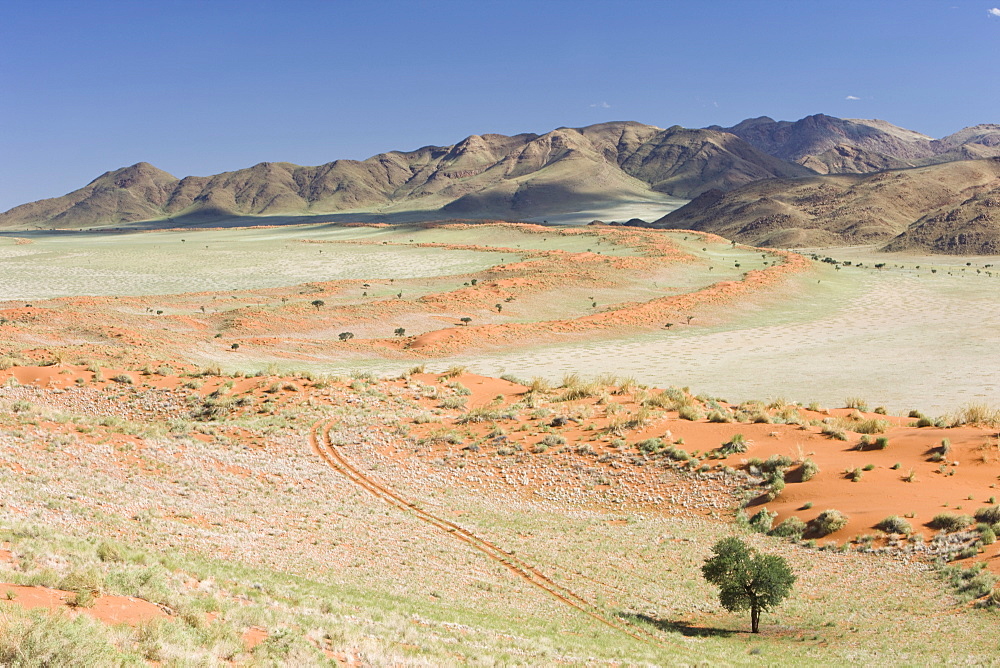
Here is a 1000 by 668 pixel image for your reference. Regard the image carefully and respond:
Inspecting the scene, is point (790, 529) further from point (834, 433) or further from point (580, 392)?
point (580, 392)

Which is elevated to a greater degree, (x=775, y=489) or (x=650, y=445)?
(x=650, y=445)

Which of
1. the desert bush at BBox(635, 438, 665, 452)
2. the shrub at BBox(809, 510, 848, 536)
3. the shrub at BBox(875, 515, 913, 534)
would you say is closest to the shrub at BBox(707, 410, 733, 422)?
the desert bush at BBox(635, 438, 665, 452)

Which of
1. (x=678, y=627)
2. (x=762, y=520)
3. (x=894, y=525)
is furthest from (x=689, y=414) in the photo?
(x=678, y=627)

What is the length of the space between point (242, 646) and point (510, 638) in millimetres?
3842

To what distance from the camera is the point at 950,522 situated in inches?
560

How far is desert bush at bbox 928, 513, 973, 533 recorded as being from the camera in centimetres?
1407

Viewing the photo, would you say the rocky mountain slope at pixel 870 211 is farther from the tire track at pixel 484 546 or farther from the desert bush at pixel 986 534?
the tire track at pixel 484 546

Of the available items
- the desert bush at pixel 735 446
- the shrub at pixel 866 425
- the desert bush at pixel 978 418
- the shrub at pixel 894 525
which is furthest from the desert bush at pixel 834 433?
the shrub at pixel 894 525

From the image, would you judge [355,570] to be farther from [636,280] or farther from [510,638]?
[636,280]

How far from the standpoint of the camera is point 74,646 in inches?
237

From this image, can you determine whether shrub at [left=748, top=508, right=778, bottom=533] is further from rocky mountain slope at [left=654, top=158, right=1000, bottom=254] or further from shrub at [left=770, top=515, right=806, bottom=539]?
rocky mountain slope at [left=654, top=158, right=1000, bottom=254]

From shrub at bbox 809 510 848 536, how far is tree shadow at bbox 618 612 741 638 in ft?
13.6

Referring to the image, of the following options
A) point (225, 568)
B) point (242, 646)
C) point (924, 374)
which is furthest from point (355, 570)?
point (924, 374)

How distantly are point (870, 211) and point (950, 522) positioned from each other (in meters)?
139
